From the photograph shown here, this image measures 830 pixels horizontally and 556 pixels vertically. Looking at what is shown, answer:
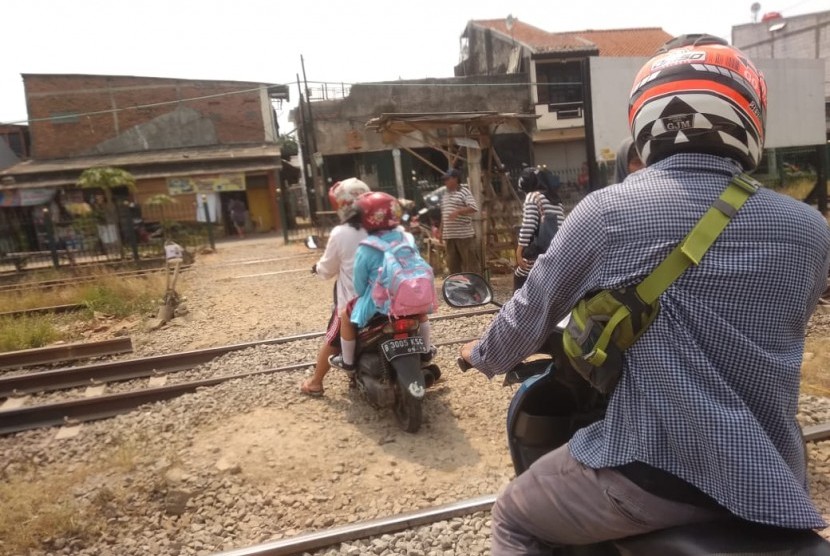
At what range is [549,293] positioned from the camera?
1.45 metres

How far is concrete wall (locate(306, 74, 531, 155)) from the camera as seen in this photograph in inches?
952

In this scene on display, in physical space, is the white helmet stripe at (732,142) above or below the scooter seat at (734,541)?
above

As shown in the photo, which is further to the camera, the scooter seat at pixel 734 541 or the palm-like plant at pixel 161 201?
the palm-like plant at pixel 161 201

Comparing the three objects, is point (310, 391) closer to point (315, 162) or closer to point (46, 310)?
point (46, 310)

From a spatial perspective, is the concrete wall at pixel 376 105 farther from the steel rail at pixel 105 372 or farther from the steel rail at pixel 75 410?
the steel rail at pixel 75 410

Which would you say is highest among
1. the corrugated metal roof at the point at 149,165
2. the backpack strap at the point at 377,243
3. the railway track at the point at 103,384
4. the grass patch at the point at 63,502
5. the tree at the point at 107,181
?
the corrugated metal roof at the point at 149,165

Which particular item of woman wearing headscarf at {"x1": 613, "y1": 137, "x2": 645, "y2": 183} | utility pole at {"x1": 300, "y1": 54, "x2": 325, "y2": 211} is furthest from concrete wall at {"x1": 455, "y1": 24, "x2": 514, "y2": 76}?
woman wearing headscarf at {"x1": 613, "y1": 137, "x2": 645, "y2": 183}

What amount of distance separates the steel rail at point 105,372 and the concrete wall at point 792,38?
29.9 meters

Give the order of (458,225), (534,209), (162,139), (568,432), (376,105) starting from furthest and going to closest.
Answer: (162,139) → (376,105) → (458,225) → (534,209) → (568,432)

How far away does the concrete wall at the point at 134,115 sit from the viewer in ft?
90.1

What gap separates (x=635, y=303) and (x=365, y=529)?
7.70ft

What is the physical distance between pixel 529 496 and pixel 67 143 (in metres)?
31.5

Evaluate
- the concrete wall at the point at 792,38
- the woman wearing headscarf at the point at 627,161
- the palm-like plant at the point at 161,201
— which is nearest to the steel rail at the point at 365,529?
the woman wearing headscarf at the point at 627,161

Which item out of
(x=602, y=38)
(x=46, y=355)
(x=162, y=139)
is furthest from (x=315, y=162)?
(x=602, y=38)
